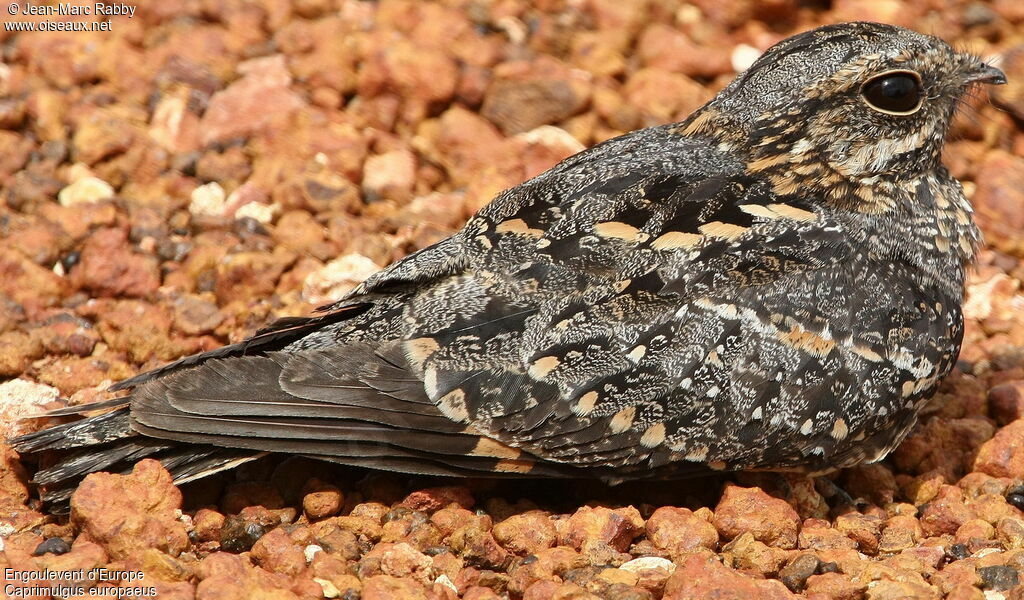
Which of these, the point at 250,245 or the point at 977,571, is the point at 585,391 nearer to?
the point at 977,571

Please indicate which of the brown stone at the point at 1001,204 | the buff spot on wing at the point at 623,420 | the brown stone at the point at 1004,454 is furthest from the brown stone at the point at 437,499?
the brown stone at the point at 1001,204

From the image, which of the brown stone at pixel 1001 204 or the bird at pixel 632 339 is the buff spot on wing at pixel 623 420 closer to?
the bird at pixel 632 339

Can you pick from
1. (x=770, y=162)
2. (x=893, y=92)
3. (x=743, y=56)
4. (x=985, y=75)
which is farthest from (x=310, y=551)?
Result: (x=743, y=56)

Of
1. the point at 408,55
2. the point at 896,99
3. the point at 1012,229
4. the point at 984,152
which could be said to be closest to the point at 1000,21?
the point at 984,152

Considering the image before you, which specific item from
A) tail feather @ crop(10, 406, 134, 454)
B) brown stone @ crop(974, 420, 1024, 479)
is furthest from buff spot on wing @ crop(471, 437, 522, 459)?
brown stone @ crop(974, 420, 1024, 479)

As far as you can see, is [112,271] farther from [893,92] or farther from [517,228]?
[893,92]

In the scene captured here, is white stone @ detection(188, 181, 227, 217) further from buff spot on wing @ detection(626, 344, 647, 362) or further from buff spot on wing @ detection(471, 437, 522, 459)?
buff spot on wing @ detection(626, 344, 647, 362)
